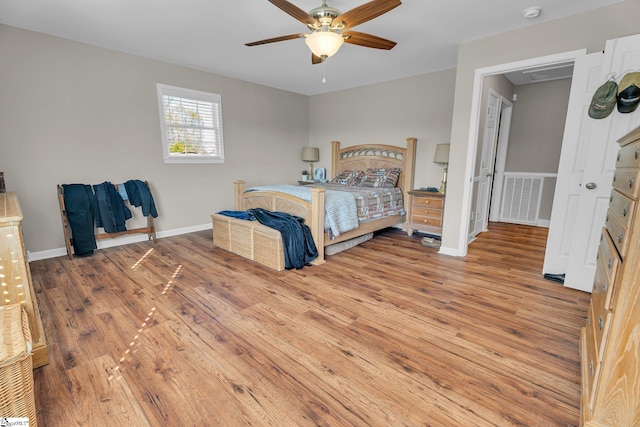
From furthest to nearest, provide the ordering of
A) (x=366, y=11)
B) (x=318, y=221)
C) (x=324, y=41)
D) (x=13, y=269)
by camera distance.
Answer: (x=318, y=221) → (x=324, y=41) → (x=366, y=11) → (x=13, y=269)

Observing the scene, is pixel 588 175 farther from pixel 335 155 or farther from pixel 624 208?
pixel 335 155

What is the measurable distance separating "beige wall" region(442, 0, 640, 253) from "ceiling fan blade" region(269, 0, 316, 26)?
2.08m

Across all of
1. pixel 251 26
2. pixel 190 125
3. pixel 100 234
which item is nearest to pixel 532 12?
pixel 251 26

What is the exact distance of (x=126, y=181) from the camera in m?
3.89

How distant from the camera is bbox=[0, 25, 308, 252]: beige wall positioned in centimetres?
313

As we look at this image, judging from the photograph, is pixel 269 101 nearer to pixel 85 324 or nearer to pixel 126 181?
pixel 126 181

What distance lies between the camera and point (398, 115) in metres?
4.88

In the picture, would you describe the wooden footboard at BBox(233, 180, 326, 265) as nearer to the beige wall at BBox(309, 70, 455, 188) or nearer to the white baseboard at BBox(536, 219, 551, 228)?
the beige wall at BBox(309, 70, 455, 188)

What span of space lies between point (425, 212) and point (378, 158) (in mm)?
1389

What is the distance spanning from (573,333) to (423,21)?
2919 millimetres

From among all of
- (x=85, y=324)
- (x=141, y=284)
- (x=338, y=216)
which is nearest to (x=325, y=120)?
(x=338, y=216)

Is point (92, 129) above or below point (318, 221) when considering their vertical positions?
above

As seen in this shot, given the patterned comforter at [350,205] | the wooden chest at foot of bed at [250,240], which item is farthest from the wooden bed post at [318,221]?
the wooden chest at foot of bed at [250,240]

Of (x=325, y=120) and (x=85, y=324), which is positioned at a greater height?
(x=325, y=120)
